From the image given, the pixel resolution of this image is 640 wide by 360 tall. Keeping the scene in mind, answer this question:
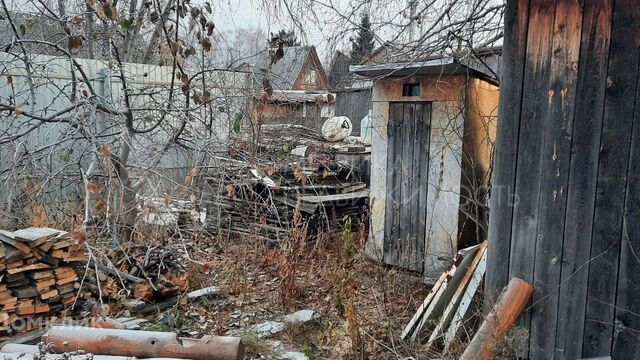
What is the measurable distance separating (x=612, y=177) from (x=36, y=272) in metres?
4.57

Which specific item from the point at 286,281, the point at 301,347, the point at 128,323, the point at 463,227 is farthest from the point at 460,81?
the point at 128,323

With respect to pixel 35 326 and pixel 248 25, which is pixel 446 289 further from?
pixel 35 326

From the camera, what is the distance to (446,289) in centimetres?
399

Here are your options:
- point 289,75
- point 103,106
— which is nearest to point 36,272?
point 103,106

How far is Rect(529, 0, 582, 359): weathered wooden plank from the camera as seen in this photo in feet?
9.02

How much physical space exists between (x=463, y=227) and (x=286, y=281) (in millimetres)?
2146

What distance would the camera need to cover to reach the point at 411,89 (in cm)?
574

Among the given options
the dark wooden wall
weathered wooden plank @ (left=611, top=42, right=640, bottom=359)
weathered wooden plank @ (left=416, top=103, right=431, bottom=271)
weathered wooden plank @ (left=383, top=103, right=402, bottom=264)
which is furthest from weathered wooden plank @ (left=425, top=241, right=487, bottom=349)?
weathered wooden plank @ (left=383, top=103, right=402, bottom=264)

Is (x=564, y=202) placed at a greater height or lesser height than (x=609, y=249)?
greater

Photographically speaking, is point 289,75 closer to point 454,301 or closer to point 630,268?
point 454,301

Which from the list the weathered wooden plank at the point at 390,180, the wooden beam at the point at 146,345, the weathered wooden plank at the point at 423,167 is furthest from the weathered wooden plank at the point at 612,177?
the weathered wooden plank at the point at 390,180

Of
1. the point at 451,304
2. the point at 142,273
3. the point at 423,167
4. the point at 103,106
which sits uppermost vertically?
the point at 103,106

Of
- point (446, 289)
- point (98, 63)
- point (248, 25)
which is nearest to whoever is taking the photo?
point (248, 25)

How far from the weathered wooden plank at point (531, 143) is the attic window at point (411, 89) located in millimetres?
2756
